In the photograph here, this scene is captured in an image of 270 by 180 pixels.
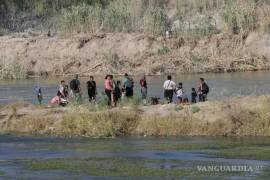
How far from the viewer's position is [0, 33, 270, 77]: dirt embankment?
238 feet

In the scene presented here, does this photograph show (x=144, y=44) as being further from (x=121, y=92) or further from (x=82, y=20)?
(x=121, y=92)

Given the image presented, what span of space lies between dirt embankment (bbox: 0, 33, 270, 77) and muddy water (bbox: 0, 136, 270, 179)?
4354 cm

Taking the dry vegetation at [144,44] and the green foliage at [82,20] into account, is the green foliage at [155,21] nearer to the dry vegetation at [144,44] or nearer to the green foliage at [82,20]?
the dry vegetation at [144,44]

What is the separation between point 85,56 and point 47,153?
5260 cm

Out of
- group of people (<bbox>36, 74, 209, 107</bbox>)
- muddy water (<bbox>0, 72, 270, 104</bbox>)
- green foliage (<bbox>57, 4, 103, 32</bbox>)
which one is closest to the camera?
group of people (<bbox>36, 74, 209, 107</bbox>)

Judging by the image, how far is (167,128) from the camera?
2969cm

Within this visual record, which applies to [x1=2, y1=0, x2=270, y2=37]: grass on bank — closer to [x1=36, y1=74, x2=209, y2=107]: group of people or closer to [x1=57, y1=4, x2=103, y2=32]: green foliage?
[x1=57, y1=4, x2=103, y2=32]: green foliage

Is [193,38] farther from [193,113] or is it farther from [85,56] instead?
[193,113]

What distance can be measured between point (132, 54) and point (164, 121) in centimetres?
4802

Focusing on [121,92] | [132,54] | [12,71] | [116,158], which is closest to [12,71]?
[12,71]

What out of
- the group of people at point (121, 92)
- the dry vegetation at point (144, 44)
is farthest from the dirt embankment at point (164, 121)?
the dry vegetation at point (144, 44)

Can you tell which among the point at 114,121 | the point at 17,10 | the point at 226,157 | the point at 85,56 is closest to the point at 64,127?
the point at 114,121

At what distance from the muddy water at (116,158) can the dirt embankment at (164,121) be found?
40.9 inches

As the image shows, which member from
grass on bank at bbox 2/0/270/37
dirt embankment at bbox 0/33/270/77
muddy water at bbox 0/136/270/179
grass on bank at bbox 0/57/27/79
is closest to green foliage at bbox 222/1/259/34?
grass on bank at bbox 2/0/270/37
